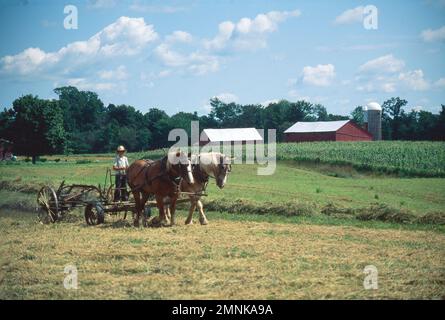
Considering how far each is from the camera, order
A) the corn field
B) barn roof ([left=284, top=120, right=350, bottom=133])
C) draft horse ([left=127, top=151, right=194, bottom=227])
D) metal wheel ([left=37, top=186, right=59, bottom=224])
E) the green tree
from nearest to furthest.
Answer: draft horse ([left=127, top=151, right=194, bottom=227]), metal wheel ([left=37, top=186, right=59, bottom=224]), the corn field, the green tree, barn roof ([left=284, top=120, right=350, bottom=133])

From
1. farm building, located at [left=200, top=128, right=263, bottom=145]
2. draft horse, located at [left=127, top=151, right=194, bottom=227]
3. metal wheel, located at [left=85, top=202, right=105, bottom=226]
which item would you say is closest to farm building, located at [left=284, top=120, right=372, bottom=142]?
farm building, located at [left=200, top=128, right=263, bottom=145]

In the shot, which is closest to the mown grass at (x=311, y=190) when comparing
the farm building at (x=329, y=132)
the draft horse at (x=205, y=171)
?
the draft horse at (x=205, y=171)

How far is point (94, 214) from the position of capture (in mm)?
17422

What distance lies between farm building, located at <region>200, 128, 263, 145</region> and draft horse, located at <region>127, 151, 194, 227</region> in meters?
47.1

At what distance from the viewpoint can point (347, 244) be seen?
43.0 feet

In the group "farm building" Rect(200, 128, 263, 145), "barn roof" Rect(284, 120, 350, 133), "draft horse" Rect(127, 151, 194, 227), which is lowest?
"draft horse" Rect(127, 151, 194, 227)

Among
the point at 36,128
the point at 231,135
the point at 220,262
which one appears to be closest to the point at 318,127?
the point at 231,135

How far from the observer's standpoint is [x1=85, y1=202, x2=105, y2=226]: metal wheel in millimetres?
16547

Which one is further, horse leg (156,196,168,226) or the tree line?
the tree line

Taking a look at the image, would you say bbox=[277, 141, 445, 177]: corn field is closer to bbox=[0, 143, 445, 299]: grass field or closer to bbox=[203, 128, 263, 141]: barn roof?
bbox=[203, 128, 263, 141]: barn roof

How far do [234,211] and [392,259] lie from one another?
34.7 ft

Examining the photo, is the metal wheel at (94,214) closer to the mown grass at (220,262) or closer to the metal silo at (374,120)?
the mown grass at (220,262)
